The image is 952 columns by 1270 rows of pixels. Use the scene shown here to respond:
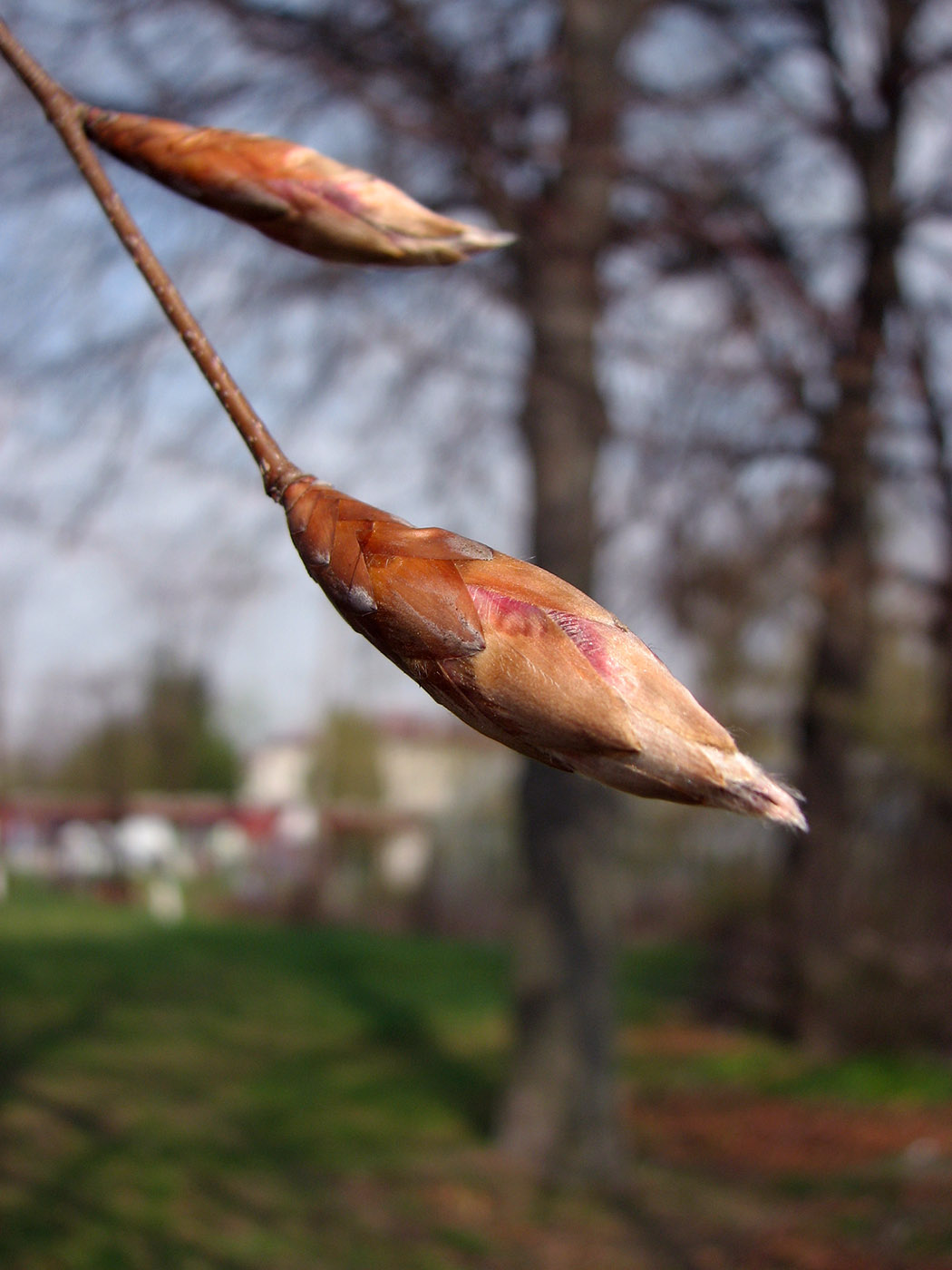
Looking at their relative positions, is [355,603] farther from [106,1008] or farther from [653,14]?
[106,1008]

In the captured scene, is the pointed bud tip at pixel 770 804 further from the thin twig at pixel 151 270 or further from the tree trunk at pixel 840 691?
the tree trunk at pixel 840 691

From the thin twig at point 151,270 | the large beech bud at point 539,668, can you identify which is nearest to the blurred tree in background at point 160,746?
the thin twig at point 151,270

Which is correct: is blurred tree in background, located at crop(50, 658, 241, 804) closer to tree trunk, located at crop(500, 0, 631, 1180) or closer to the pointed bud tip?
tree trunk, located at crop(500, 0, 631, 1180)

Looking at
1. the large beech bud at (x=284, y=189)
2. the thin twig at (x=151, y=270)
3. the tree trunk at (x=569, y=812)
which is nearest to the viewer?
the thin twig at (x=151, y=270)

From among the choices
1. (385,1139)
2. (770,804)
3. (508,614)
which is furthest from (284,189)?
(385,1139)

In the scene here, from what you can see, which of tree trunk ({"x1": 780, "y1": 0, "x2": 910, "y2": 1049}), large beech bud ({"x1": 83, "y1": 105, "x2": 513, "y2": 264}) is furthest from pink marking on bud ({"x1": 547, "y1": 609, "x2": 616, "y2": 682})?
tree trunk ({"x1": 780, "y1": 0, "x2": 910, "y2": 1049})

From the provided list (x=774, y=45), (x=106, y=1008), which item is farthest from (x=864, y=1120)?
(x=774, y=45)

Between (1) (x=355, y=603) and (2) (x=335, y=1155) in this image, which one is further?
(2) (x=335, y=1155)
